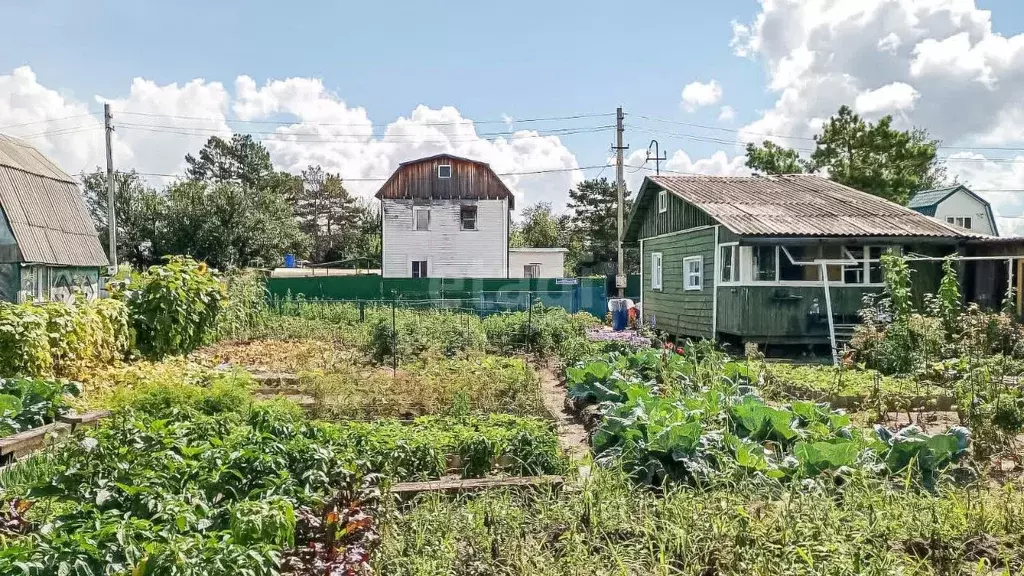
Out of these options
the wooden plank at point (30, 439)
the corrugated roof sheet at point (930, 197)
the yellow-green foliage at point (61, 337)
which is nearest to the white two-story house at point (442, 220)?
the corrugated roof sheet at point (930, 197)

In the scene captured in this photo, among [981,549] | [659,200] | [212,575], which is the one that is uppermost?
[659,200]

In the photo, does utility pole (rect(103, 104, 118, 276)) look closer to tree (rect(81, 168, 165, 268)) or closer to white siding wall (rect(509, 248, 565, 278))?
tree (rect(81, 168, 165, 268))

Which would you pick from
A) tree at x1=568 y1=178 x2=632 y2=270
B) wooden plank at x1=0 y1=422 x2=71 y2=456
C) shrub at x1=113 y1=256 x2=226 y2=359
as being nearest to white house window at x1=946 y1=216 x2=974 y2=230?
tree at x1=568 y1=178 x2=632 y2=270

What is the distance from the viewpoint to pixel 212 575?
2605 mm

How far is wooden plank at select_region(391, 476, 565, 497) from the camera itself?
14.3ft

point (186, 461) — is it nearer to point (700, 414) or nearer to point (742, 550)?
point (742, 550)

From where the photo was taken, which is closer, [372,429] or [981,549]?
[981,549]

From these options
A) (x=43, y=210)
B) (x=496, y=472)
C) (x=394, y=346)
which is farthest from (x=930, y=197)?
(x=43, y=210)

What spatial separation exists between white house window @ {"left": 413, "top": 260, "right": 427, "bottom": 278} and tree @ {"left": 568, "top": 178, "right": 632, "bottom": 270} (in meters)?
15.1

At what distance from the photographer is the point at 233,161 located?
49.0m

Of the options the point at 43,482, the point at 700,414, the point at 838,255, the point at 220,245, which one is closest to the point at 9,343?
the point at 43,482

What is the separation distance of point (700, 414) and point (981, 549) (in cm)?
210

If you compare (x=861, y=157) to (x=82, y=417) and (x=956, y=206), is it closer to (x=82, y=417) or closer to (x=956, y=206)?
(x=956, y=206)

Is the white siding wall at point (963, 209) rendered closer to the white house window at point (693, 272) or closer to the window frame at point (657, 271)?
the window frame at point (657, 271)
